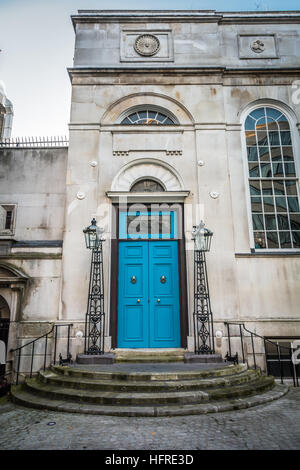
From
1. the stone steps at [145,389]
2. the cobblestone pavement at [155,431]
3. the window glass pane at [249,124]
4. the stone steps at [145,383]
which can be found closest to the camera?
the cobblestone pavement at [155,431]

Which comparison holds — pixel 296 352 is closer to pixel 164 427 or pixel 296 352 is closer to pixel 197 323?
pixel 197 323

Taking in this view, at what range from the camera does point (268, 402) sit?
5.35m

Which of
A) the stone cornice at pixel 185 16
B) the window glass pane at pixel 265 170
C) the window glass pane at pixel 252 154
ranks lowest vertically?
the window glass pane at pixel 265 170

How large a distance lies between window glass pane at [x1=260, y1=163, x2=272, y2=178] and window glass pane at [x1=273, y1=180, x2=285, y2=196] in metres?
0.30

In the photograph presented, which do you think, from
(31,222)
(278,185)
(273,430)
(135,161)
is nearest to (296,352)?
(273,430)

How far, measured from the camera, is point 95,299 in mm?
7555

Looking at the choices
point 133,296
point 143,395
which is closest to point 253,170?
point 133,296

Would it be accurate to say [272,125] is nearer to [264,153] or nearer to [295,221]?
[264,153]

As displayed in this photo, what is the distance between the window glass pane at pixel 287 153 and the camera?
916 cm

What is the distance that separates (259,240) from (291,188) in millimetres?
1922

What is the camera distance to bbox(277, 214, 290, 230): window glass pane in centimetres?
861

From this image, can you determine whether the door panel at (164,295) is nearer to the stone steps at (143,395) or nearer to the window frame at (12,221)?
the stone steps at (143,395)

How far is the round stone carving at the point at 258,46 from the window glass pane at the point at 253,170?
4006mm

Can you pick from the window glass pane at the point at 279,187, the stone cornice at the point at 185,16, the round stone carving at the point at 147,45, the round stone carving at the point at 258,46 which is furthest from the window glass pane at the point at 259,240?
the stone cornice at the point at 185,16
